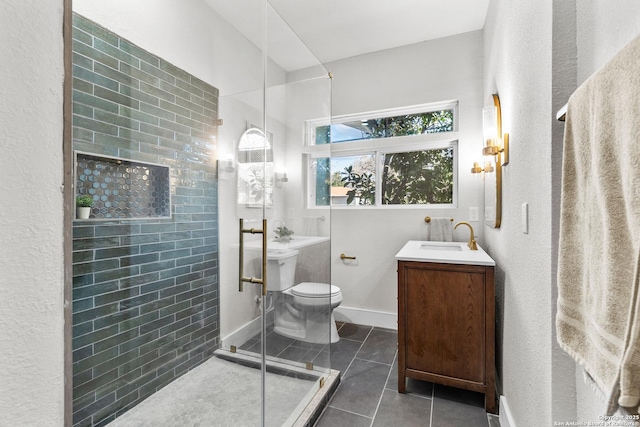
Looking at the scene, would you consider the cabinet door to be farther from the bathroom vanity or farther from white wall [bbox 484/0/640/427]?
white wall [bbox 484/0/640/427]

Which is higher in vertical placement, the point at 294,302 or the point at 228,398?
the point at 294,302

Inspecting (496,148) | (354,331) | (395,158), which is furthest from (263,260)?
(395,158)

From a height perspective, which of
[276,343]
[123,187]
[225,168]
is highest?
[225,168]

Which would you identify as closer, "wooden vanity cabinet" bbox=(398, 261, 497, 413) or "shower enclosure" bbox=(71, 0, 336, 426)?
"shower enclosure" bbox=(71, 0, 336, 426)

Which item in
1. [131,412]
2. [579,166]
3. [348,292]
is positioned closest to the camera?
[579,166]

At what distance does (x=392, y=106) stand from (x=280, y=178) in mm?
1723

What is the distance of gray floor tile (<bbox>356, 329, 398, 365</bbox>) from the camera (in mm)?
2297

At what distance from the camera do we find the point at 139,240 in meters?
1.33

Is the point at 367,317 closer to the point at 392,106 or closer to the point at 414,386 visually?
the point at 414,386

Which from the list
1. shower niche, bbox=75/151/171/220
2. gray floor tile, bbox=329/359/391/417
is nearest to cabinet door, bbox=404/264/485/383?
gray floor tile, bbox=329/359/391/417
